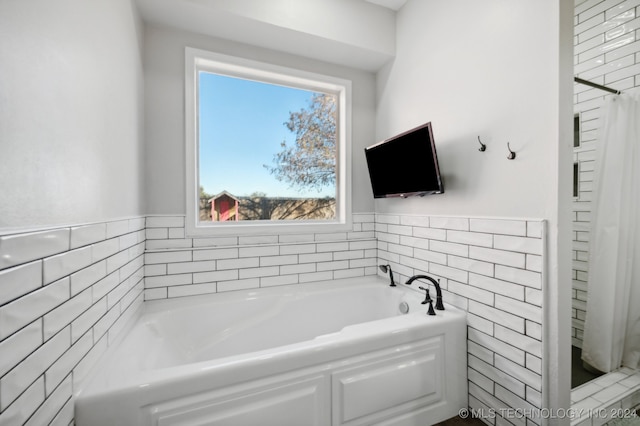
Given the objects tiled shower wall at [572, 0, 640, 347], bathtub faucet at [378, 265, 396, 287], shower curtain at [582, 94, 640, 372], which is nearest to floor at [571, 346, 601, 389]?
shower curtain at [582, 94, 640, 372]

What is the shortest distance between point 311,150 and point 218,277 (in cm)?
135

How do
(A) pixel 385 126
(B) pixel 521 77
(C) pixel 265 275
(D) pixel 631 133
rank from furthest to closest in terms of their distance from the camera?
1. (A) pixel 385 126
2. (C) pixel 265 275
3. (D) pixel 631 133
4. (B) pixel 521 77

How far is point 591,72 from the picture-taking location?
2.13 metres

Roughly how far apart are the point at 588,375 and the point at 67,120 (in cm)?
320

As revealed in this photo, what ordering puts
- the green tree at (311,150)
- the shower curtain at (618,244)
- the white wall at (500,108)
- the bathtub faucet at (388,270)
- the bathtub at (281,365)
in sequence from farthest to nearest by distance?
the green tree at (311,150) < the bathtub faucet at (388,270) < the shower curtain at (618,244) < the white wall at (500,108) < the bathtub at (281,365)

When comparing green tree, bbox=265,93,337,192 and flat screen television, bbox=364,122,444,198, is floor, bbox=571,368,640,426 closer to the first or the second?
flat screen television, bbox=364,122,444,198

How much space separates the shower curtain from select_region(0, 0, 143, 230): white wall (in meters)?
2.96

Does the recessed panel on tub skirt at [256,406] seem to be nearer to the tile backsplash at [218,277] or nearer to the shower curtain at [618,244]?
the tile backsplash at [218,277]

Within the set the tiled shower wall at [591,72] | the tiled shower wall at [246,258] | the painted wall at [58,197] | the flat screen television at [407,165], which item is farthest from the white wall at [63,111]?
the tiled shower wall at [591,72]

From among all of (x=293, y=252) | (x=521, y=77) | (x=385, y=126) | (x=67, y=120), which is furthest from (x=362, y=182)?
(x=67, y=120)

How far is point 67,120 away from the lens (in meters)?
0.90

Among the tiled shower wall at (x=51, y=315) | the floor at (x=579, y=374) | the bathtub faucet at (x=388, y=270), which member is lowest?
A: the floor at (x=579, y=374)

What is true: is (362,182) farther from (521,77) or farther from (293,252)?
(521,77)

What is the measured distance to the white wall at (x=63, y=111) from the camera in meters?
0.67
